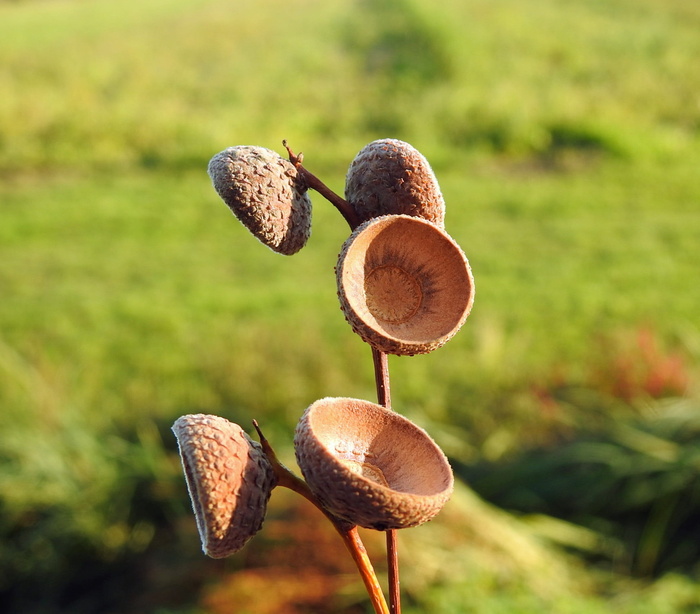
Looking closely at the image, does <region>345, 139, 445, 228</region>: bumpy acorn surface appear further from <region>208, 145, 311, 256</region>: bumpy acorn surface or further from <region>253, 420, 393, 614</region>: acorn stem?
<region>253, 420, 393, 614</region>: acorn stem

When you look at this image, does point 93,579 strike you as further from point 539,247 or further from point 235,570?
point 539,247

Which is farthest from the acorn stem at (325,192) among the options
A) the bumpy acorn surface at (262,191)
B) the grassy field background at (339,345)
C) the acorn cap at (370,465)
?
the grassy field background at (339,345)

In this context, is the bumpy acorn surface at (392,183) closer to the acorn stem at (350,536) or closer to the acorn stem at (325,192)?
the acorn stem at (325,192)

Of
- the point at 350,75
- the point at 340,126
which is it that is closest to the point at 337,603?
the point at 340,126

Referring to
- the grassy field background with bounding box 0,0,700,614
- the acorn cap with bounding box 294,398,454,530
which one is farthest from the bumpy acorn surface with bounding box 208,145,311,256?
the grassy field background with bounding box 0,0,700,614

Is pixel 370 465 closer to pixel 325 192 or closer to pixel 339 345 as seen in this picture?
pixel 325 192

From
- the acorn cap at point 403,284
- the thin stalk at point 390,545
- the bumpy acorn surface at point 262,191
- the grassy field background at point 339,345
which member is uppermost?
the bumpy acorn surface at point 262,191
